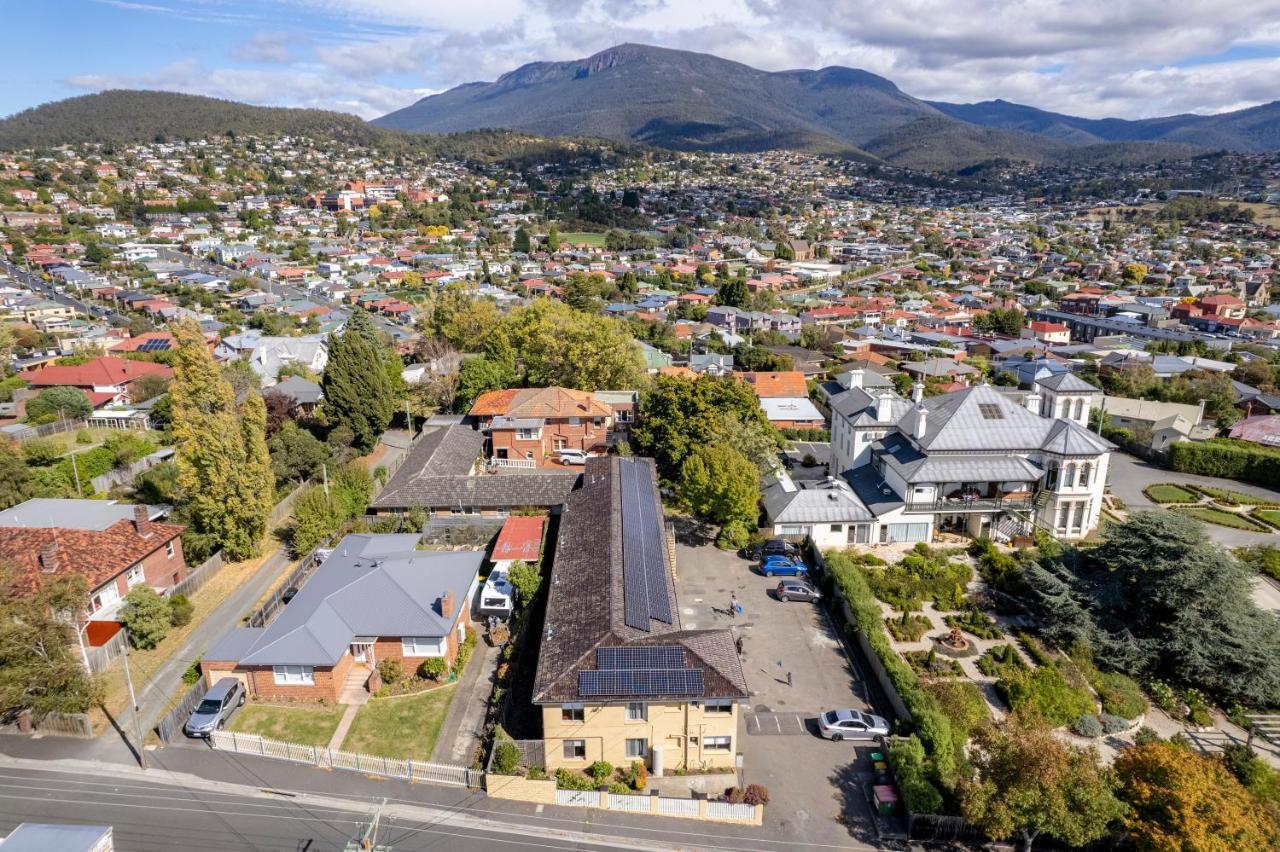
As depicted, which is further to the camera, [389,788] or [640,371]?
[640,371]

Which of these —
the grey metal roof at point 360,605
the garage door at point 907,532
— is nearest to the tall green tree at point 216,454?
the grey metal roof at point 360,605

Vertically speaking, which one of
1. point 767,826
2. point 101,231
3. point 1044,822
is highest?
point 101,231

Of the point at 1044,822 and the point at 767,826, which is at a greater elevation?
the point at 1044,822

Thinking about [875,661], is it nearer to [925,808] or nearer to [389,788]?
[925,808]

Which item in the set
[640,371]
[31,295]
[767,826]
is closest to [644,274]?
[640,371]

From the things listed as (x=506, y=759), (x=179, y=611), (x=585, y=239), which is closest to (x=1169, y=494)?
(x=506, y=759)

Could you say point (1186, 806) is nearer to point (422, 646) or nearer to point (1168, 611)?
point (1168, 611)

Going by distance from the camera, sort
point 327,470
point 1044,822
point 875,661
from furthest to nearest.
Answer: point 327,470
point 875,661
point 1044,822
